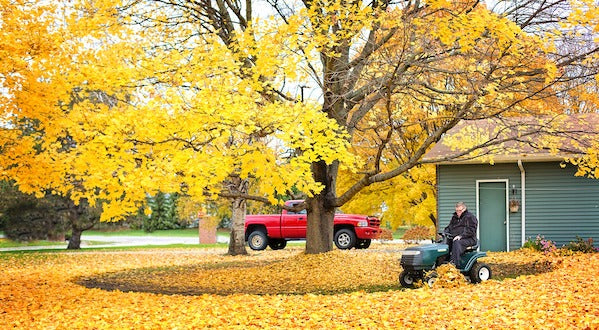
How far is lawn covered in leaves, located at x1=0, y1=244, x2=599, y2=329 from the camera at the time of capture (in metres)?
8.62

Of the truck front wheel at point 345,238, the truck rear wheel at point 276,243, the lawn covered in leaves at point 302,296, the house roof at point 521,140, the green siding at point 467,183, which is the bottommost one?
the lawn covered in leaves at point 302,296

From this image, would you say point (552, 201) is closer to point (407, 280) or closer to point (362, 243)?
point (362, 243)

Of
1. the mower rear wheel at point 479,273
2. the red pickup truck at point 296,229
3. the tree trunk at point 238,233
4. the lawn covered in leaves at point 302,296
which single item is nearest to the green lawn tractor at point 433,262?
the mower rear wheel at point 479,273

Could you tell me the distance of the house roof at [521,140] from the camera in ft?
46.3

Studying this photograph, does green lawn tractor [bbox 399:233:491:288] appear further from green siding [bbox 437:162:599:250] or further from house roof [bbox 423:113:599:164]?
green siding [bbox 437:162:599:250]

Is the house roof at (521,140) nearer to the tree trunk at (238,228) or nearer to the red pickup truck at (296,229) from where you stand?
the red pickup truck at (296,229)

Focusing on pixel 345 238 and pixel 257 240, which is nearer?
pixel 345 238

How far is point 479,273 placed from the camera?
12.2m

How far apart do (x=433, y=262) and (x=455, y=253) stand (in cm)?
39

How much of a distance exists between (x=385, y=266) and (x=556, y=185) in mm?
7059

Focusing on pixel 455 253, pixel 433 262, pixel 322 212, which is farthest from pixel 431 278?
pixel 322 212

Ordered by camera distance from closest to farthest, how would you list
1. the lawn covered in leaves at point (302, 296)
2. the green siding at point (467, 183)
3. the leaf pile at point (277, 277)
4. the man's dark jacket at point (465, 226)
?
the lawn covered in leaves at point (302, 296), the man's dark jacket at point (465, 226), the leaf pile at point (277, 277), the green siding at point (467, 183)

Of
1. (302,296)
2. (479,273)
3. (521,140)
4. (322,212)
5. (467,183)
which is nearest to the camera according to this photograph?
(302,296)

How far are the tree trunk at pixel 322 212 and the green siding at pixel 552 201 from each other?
5.29 m
